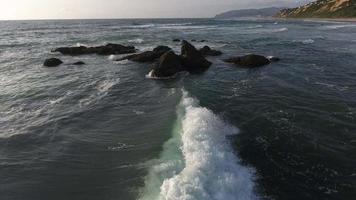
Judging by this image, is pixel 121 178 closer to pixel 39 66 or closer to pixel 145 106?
pixel 145 106

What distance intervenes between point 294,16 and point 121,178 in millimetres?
178518

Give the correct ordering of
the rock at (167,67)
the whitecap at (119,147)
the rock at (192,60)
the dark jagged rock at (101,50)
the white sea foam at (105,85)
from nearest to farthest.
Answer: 1. the whitecap at (119,147)
2. the white sea foam at (105,85)
3. the rock at (167,67)
4. the rock at (192,60)
5. the dark jagged rock at (101,50)

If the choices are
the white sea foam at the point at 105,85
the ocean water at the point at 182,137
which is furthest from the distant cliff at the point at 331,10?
the white sea foam at the point at 105,85

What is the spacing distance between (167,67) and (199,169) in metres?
19.1

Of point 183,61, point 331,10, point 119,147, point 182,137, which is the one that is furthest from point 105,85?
point 331,10

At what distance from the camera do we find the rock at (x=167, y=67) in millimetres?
30547

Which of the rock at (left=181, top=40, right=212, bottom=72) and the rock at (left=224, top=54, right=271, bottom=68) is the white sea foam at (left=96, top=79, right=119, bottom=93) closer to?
the rock at (left=181, top=40, right=212, bottom=72)

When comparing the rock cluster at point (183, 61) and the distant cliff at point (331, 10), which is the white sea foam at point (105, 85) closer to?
the rock cluster at point (183, 61)

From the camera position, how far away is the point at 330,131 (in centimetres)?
1725

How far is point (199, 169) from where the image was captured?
12633 mm

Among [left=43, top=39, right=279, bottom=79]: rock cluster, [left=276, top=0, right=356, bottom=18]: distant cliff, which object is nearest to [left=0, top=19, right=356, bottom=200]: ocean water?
[left=43, top=39, right=279, bottom=79]: rock cluster

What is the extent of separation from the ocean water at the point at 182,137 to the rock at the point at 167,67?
5.43 feet

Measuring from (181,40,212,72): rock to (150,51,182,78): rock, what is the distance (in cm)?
139

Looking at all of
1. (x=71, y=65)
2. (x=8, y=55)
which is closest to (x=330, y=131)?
(x=71, y=65)
